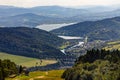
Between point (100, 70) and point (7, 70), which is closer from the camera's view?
point (100, 70)

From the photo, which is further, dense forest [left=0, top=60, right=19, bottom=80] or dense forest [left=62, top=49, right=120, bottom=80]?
dense forest [left=0, top=60, right=19, bottom=80]

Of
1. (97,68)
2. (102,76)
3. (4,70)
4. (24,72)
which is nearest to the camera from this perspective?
(102,76)

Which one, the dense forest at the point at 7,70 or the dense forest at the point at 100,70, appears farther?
the dense forest at the point at 7,70

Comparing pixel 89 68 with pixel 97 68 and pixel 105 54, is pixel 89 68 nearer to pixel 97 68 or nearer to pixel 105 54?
pixel 97 68

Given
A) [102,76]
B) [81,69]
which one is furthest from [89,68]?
[102,76]

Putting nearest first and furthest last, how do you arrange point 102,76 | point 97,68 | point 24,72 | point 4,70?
1. point 102,76
2. point 97,68
3. point 4,70
4. point 24,72

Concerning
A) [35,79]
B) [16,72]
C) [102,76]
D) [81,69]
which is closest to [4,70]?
[16,72]

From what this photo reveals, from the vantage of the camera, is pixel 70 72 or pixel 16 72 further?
pixel 16 72

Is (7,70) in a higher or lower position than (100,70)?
lower

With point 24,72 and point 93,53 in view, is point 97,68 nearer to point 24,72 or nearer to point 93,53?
point 93,53
